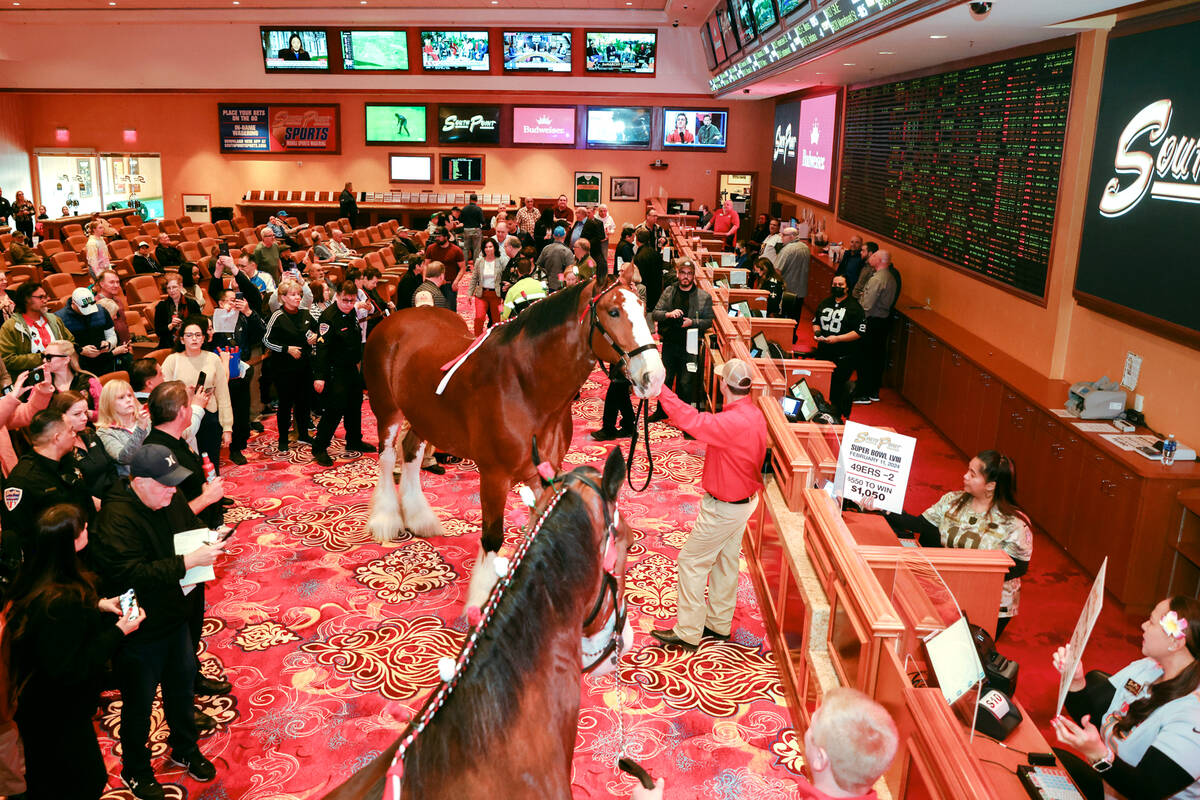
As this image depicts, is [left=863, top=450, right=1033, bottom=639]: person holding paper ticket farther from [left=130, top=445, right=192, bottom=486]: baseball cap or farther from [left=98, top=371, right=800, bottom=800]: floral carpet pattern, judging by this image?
[left=130, top=445, right=192, bottom=486]: baseball cap

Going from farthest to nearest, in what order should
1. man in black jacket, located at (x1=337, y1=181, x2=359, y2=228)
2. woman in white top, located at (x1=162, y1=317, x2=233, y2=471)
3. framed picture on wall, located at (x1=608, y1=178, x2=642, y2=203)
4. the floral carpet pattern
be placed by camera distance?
framed picture on wall, located at (x1=608, y1=178, x2=642, y2=203) → man in black jacket, located at (x1=337, y1=181, x2=359, y2=228) → woman in white top, located at (x1=162, y1=317, x2=233, y2=471) → the floral carpet pattern

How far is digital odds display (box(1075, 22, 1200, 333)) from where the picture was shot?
6027 millimetres

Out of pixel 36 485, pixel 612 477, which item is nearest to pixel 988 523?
pixel 612 477

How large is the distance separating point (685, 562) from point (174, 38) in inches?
992

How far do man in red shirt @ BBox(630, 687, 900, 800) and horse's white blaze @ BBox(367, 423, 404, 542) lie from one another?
446 centimetres

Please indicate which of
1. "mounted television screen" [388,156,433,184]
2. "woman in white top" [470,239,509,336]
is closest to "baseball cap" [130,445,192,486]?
"woman in white top" [470,239,509,336]

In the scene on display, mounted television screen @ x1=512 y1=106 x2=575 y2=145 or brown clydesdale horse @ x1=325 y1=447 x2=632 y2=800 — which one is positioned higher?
mounted television screen @ x1=512 y1=106 x2=575 y2=145

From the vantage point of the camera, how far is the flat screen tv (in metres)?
24.5

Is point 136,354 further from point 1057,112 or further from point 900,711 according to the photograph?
point 1057,112

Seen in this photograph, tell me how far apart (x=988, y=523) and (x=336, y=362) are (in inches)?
228

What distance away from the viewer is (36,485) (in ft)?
14.1

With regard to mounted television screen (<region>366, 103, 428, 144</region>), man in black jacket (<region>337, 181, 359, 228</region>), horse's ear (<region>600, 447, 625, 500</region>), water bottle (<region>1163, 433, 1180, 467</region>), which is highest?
mounted television screen (<region>366, 103, 428, 144</region>)

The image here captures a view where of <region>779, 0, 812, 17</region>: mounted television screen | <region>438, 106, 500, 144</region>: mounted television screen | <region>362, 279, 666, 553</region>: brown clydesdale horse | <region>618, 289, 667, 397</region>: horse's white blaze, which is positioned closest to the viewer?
<region>618, 289, 667, 397</region>: horse's white blaze

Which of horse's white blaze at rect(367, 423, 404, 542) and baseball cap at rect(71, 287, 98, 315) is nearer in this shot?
horse's white blaze at rect(367, 423, 404, 542)
